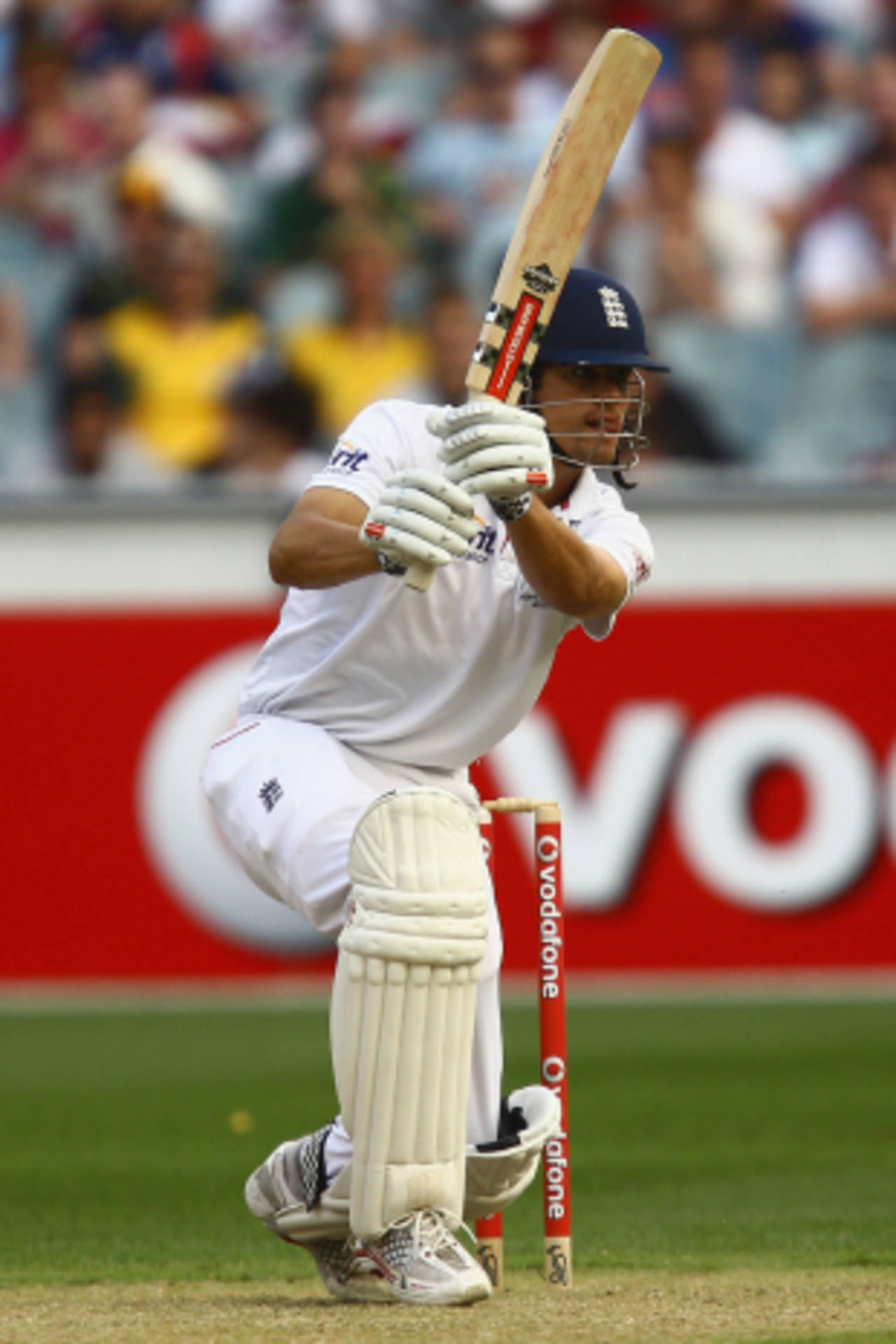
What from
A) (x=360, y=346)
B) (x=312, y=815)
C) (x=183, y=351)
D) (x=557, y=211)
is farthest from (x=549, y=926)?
(x=183, y=351)

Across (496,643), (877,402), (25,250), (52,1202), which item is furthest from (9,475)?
(496,643)

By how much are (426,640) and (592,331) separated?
57 cm

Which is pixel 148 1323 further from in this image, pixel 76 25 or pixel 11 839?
pixel 76 25

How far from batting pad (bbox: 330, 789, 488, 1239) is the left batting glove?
1.59 feet

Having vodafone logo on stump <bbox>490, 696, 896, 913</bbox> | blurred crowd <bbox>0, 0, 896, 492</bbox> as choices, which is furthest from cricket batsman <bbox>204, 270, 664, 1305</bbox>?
blurred crowd <bbox>0, 0, 896, 492</bbox>

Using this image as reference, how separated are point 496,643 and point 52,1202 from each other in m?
1.96

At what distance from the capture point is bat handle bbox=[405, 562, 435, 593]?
3.33 metres

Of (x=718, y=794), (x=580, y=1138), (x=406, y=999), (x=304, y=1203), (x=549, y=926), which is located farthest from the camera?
(x=718, y=794)

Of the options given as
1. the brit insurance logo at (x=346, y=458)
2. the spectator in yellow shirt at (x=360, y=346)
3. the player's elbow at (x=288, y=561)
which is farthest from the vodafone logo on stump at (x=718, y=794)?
the player's elbow at (x=288, y=561)

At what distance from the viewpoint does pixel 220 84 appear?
966 centimetres

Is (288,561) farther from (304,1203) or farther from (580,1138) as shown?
(580,1138)

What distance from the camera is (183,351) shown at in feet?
28.7

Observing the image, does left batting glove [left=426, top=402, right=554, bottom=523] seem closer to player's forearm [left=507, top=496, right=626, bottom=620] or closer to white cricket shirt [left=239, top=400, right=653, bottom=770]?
player's forearm [left=507, top=496, right=626, bottom=620]

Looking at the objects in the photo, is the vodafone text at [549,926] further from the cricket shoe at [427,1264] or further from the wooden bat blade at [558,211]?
the wooden bat blade at [558,211]
